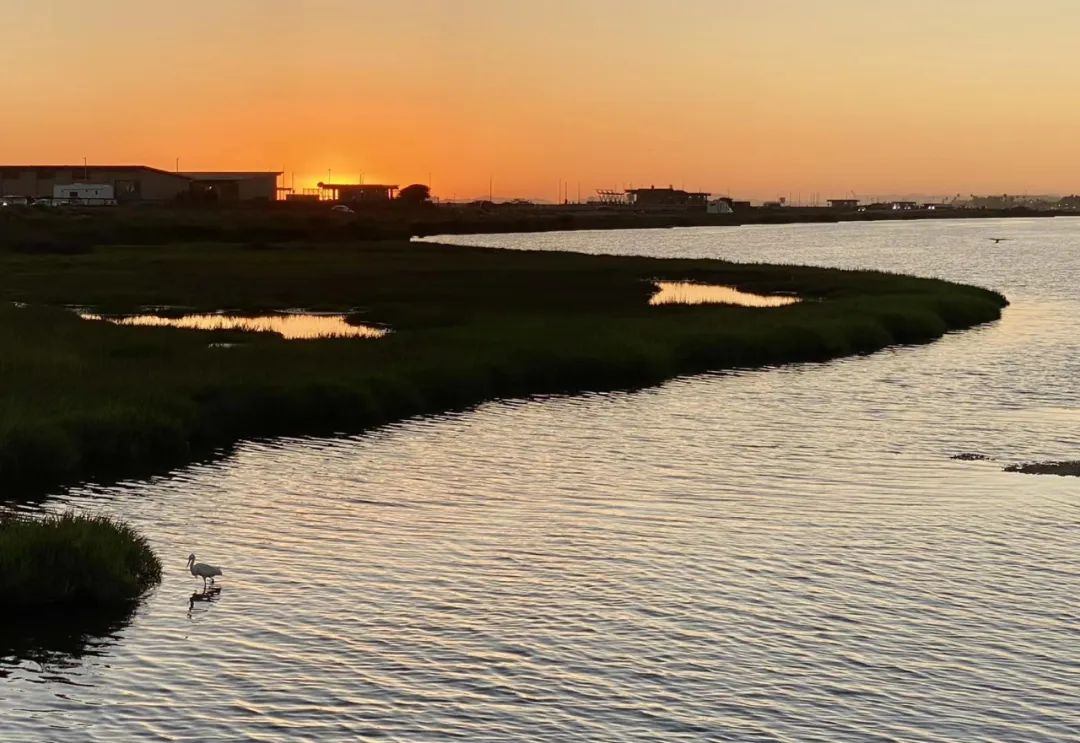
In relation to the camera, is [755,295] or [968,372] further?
[755,295]

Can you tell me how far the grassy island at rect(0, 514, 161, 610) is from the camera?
26766mm

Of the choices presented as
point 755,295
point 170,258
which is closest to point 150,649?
point 755,295

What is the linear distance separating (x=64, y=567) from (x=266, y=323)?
5081 centimetres

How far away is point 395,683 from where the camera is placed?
23328mm

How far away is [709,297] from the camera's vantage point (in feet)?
335

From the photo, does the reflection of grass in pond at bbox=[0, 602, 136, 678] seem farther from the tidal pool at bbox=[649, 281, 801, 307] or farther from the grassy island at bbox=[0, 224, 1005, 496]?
the tidal pool at bbox=[649, 281, 801, 307]

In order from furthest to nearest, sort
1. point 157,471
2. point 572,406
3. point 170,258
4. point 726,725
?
point 170,258 < point 572,406 < point 157,471 < point 726,725

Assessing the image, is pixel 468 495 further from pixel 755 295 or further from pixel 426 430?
pixel 755 295

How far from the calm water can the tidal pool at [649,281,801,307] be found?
4399cm

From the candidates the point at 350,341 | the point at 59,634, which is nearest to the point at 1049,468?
the point at 59,634

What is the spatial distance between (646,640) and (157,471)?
19596 millimetres

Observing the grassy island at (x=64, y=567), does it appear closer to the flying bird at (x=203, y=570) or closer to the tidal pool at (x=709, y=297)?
the flying bird at (x=203, y=570)

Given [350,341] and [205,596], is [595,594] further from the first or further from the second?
[350,341]

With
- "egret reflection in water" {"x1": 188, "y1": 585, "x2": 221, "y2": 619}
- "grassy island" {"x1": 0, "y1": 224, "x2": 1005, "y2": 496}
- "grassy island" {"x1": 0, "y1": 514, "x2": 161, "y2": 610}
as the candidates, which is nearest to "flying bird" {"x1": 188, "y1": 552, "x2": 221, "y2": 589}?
"egret reflection in water" {"x1": 188, "y1": 585, "x2": 221, "y2": 619}
